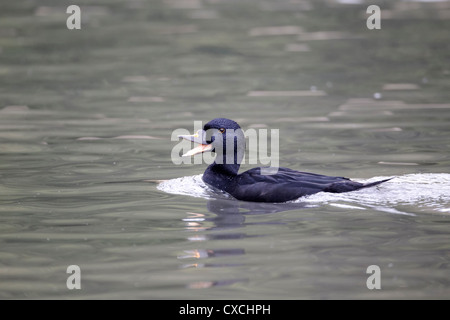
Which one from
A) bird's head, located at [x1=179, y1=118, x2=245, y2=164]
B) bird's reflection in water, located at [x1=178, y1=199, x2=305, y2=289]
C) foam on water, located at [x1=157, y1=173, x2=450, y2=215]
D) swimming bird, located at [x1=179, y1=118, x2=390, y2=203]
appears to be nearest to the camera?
bird's reflection in water, located at [x1=178, y1=199, x2=305, y2=289]

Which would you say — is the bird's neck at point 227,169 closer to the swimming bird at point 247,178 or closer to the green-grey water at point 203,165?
the swimming bird at point 247,178

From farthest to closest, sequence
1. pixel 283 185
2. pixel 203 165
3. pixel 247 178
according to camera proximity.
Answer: pixel 203 165
pixel 247 178
pixel 283 185

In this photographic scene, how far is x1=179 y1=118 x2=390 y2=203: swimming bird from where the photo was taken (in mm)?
8398

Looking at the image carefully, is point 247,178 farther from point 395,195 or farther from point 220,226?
point 395,195

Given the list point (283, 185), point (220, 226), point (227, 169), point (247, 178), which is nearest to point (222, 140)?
point (227, 169)

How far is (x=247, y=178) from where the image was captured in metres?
8.78

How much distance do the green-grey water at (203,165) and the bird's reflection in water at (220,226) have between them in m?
0.03

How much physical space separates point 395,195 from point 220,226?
198 centimetres

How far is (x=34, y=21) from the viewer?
21984mm

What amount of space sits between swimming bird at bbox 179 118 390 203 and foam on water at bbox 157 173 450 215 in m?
0.11

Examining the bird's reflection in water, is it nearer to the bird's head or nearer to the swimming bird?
the swimming bird

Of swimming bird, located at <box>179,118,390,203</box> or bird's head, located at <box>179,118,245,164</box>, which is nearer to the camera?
swimming bird, located at <box>179,118,390,203</box>

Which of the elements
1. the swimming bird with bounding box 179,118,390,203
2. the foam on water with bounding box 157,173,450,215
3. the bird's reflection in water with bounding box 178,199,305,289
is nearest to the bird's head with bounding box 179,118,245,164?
the swimming bird with bounding box 179,118,390,203

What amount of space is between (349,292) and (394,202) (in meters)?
2.46
